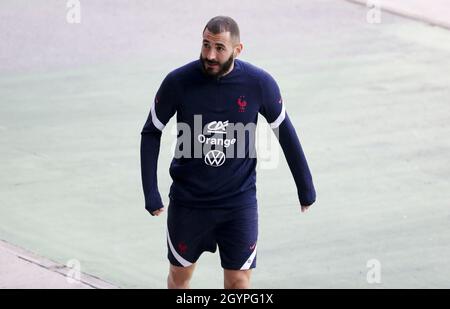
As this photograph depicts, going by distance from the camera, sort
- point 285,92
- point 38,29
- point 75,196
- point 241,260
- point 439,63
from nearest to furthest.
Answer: point 241,260 < point 75,196 < point 285,92 < point 439,63 < point 38,29

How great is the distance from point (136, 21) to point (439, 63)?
4316mm

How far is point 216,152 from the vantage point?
8844 mm

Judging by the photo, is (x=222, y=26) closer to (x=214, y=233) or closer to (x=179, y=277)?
(x=214, y=233)

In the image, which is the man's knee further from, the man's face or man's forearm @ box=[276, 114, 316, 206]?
the man's face

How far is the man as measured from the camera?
8.75m

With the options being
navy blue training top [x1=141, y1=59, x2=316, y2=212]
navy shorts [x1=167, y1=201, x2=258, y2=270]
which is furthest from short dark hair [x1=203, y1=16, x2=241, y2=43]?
navy shorts [x1=167, y1=201, x2=258, y2=270]

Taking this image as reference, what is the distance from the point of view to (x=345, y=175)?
12.8 meters

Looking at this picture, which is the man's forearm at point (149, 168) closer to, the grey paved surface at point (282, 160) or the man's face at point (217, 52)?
the man's face at point (217, 52)

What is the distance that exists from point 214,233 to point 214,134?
2.53ft

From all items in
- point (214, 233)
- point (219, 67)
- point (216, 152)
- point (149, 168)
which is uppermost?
point (219, 67)

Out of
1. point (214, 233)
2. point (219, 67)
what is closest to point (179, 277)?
point (214, 233)

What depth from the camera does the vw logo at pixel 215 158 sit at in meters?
8.84

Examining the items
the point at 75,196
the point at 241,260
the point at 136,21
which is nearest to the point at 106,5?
the point at 136,21

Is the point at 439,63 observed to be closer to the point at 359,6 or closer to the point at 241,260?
the point at 359,6
